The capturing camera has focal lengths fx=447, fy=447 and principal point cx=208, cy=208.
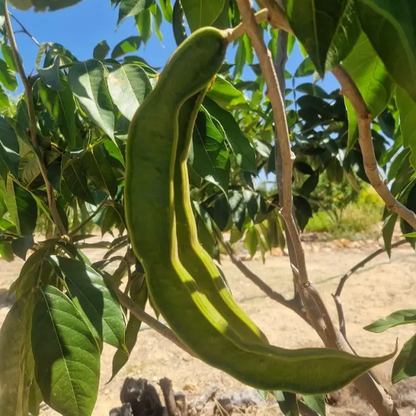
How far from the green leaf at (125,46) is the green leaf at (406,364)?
89 centimetres

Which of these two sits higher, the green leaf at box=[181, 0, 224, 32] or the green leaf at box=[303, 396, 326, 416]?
the green leaf at box=[181, 0, 224, 32]

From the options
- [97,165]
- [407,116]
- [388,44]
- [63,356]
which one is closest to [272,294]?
[97,165]

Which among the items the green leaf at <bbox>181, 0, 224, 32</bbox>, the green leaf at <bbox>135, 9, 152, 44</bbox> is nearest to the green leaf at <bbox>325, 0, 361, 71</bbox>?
the green leaf at <bbox>181, 0, 224, 32</bbox>

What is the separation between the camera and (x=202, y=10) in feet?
1.67

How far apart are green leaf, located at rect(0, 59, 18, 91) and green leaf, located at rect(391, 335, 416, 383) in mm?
1161

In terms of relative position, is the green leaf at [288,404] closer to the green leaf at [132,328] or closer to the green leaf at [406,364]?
the green leaf at [406,364]

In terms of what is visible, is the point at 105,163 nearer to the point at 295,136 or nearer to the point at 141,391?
the point at 295,136

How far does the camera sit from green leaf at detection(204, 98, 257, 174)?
68cm

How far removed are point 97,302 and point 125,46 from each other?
2.31ft

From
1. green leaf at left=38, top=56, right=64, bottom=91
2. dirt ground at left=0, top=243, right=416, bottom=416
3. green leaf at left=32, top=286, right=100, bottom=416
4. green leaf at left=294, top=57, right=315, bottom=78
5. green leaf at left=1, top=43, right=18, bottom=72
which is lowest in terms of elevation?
dirt ground at left=0, top=243, right=416, bottom=416

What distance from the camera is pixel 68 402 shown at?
0.57 metres

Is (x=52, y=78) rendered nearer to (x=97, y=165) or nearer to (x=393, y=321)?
(x=97, y=165)

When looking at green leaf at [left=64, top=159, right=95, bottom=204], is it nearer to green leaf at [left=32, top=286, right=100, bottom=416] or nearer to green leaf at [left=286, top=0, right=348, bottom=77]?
green leaf at [left=32, top=286, right=100, bottom=416]

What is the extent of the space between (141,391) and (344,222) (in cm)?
619
